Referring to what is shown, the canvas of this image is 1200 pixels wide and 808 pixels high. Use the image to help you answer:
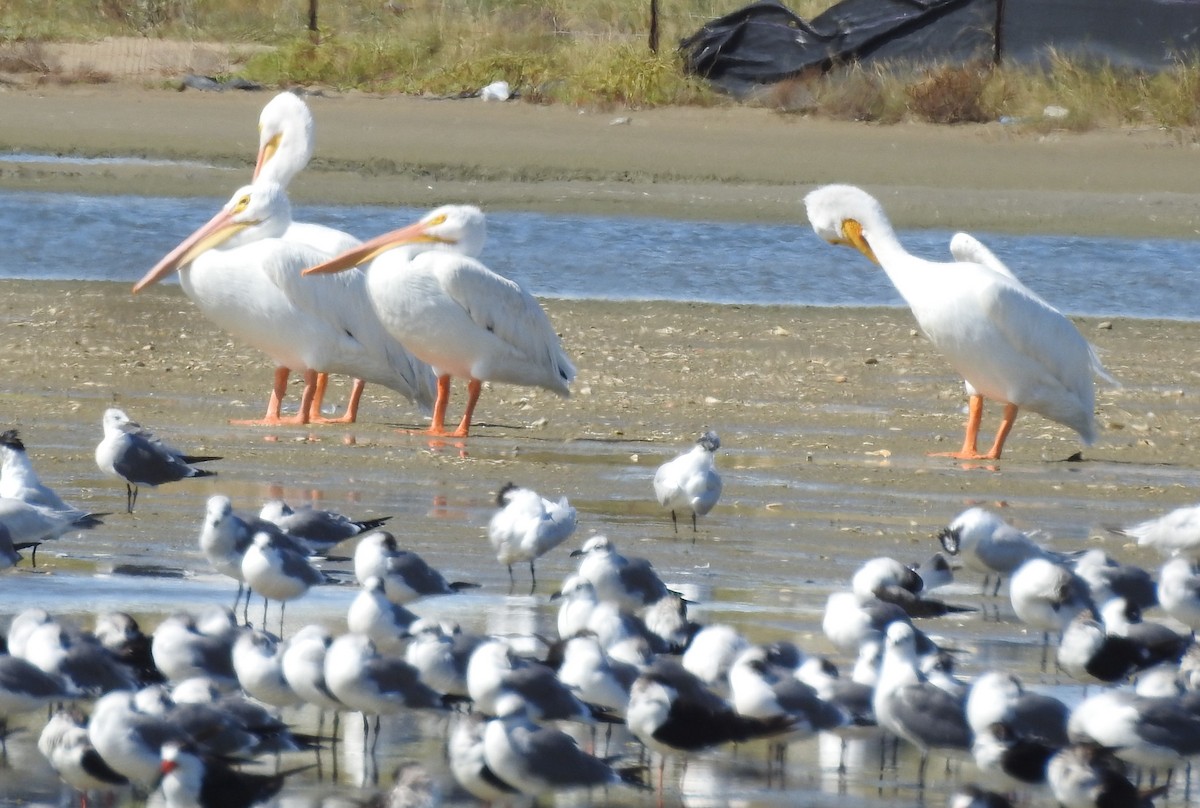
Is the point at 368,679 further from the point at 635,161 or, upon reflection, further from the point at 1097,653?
the point at 635,161

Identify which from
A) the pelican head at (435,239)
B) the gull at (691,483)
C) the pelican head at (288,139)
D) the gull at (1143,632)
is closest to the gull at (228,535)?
the gull at (691,483)

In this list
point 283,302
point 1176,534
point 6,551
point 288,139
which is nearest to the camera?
point 6,551

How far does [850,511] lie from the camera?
8844 mm

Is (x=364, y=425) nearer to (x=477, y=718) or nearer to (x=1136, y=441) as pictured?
(x=1136, y=441)

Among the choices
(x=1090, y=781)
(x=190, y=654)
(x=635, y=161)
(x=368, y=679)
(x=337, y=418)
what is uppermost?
(x=1090, y=781)

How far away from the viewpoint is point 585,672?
5.97m

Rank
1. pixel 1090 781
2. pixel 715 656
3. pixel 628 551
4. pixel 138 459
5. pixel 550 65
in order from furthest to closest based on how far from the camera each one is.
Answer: pixel 550 65
pixel 138 459
pixel 628 551
pixel 715 656
pixel 1090 781

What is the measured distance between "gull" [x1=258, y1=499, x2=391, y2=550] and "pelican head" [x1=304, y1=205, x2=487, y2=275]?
371 centimetres

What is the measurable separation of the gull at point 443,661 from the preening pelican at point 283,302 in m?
4.92

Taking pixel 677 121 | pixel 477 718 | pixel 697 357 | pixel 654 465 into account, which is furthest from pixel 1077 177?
pixel 477 718

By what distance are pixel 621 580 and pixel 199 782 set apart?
7.60 feet

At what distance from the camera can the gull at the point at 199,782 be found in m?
5.00

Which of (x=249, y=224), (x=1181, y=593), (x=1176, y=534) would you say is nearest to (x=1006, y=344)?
(x=1176, y=534)

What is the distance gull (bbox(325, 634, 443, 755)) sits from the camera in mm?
5719
